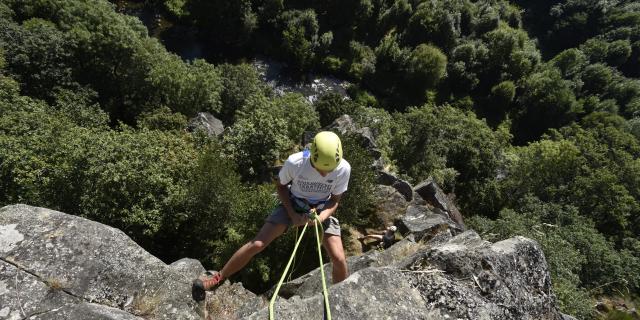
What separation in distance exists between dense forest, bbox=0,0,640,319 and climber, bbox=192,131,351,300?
241 inches

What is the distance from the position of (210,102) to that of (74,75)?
35.6 feet

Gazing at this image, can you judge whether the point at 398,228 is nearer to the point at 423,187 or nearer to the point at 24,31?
the point at 423,187

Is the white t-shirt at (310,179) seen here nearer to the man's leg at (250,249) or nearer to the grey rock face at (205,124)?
the man's leg at (250,249)

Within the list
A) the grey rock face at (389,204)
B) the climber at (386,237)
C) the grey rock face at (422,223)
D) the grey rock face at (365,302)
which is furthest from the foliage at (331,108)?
the grey rock face at (365,302)

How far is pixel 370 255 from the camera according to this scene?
37.2 ft

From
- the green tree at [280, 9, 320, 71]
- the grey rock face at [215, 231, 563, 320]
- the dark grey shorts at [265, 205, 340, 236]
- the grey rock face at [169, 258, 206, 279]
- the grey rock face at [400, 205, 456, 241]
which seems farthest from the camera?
the green tree at [280, 9, 320, 71]

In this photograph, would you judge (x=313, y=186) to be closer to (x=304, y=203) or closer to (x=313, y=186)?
(x=313, y=186)

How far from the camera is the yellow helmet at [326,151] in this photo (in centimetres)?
746

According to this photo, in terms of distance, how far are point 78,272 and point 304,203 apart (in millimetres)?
4411

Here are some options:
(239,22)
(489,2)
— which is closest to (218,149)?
(239,22)

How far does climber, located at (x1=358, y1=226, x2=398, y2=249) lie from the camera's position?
17.5m

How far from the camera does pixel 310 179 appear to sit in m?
8.13

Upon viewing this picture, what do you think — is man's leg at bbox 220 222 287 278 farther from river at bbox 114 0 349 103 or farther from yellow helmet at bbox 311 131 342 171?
river at bbox 114 0 349 103

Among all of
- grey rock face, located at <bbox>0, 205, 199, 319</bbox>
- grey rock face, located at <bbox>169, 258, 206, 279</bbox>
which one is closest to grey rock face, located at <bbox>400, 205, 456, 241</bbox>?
grey rock face, located at <bbox>169, 258, 206, 279</bbox>
